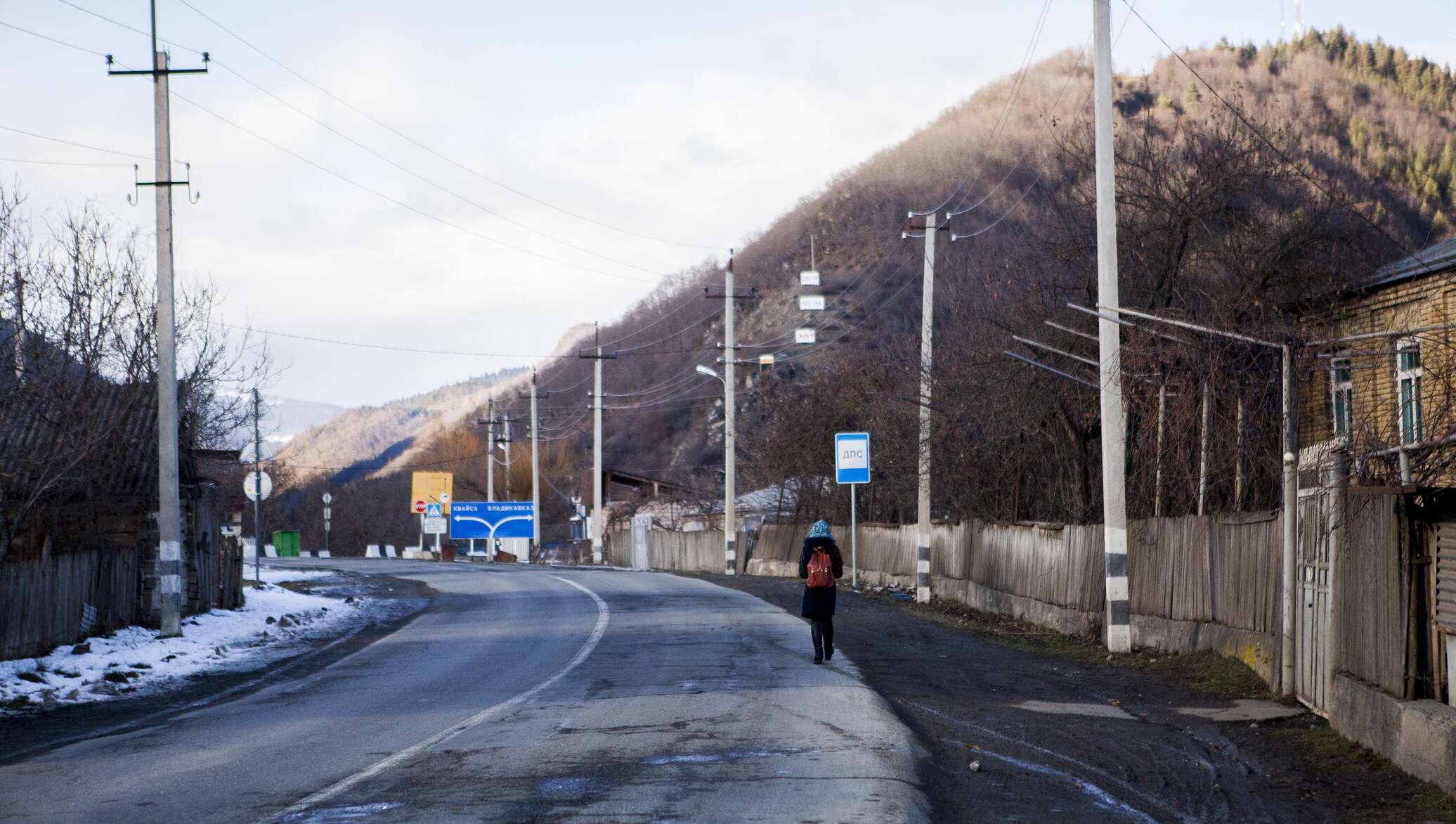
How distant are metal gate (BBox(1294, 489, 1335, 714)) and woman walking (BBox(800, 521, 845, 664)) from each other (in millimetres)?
5095

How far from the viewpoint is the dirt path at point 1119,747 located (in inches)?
315

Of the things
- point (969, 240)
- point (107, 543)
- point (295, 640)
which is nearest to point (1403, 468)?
point (295, 640)

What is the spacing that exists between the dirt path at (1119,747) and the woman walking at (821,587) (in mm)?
480

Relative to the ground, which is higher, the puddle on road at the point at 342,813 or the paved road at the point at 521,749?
the puddle on road at the point at 342,813

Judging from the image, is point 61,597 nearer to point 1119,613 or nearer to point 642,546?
point 1119,613

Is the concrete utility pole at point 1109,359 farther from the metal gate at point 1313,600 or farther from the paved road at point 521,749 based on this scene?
the metal gate at point 1313,600

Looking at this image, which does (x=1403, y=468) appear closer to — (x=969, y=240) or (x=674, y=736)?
(x=674, y=736)

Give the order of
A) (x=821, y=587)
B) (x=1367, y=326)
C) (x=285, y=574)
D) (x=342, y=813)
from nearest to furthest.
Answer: (x=342, y=813) → (x=821, y=587) → (x=1367, y=326) → (x=285, y=574)

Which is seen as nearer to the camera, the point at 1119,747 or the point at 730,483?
the point at 1119,747

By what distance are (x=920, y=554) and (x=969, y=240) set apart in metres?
70.0

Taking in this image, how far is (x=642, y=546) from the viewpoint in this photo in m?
60.0

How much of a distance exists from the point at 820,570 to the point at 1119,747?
6191mm

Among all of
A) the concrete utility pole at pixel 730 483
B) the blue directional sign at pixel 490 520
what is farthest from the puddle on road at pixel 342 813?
the blue directional sign at pixel 490 520

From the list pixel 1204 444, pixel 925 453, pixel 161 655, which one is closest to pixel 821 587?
pixel 1204 444
